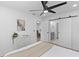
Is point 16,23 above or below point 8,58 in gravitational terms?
above

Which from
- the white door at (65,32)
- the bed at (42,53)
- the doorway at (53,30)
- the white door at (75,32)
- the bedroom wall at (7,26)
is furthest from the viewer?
the doorway at (53,30)

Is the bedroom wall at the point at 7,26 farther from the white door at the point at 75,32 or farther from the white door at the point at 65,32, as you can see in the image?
the white door at the point at 75,32

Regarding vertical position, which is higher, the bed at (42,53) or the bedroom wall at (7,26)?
the bedroom wall at (7,26)

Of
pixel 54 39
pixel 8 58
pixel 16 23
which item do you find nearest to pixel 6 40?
pixel 16 23

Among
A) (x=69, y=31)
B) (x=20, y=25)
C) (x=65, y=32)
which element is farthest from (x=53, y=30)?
(x=20, y=25)

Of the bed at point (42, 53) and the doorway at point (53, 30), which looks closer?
the bed at point (42, 53)

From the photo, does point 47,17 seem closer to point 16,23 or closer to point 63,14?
point 63,14

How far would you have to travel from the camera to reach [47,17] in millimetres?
6047

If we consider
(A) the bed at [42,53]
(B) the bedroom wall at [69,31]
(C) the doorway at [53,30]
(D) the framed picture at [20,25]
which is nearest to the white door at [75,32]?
(B) the bedroom wall at [69,31]

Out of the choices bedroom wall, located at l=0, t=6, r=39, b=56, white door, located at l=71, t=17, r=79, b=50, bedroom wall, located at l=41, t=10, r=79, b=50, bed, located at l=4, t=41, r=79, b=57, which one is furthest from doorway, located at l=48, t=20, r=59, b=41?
bed, located at l=4, t=41, r=79, b=57

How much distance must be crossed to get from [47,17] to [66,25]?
6.11 ft

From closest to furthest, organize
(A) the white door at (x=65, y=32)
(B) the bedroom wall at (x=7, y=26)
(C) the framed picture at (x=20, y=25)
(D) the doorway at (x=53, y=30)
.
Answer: (B) the bedroom wall at (x=7, y=26)
(C) the framed picture at (x=20, y=25)
(A) the white door at (x=65, y=32)
(D) the doorway at (x=53, y=30)

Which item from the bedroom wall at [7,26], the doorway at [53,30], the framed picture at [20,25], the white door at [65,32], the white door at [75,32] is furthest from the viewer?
the doorway at [53,30]

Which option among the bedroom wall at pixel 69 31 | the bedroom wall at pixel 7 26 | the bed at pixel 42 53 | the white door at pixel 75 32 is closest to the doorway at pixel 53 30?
the bedroom wall at pixel 69 31
